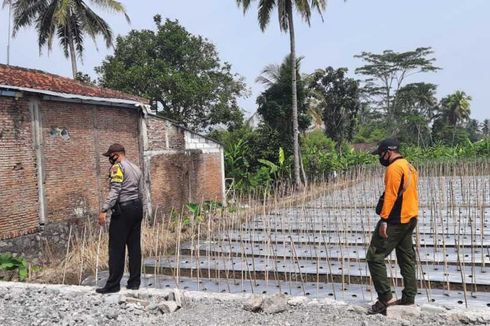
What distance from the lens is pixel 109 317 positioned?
12.9ft

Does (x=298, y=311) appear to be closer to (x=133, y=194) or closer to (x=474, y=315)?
(x=474, y=315)

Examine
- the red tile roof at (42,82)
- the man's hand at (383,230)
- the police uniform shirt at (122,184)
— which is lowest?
the man's hand at (383,230)

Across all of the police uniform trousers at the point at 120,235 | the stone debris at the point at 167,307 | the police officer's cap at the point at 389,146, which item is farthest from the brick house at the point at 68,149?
the police officer's cap at the point at 389,146

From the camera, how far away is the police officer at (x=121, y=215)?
4508mm

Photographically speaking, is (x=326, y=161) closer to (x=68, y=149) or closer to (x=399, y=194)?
(x=68, y=149)

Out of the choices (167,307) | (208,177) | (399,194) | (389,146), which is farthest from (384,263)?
(208,177)

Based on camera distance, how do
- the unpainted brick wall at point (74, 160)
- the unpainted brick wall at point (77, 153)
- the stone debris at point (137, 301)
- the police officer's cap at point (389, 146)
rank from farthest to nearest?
the unpainted brick wall at point (77, 153)
the unpainted brick wall at point (74, 160)
the stone debris at point (137, 301)
the police officer's cap at point (389, 146)

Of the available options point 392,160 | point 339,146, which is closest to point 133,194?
point 392,160

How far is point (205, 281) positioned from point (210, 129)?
14761mm

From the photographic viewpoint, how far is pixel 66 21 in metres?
16.6

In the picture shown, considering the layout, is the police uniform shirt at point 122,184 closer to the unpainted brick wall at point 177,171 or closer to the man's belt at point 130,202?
the man's belt at point 130,202

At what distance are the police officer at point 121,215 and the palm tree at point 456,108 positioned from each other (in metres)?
33.0

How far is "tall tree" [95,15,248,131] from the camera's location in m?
18.5

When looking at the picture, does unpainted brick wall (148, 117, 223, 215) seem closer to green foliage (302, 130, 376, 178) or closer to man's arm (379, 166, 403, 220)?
green foliage (302, 130, 376, 178)
